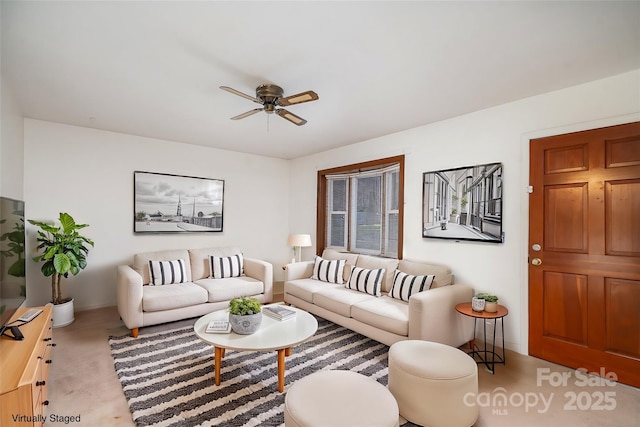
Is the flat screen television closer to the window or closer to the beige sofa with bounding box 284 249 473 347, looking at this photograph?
the beige sofa with bounding box 284 249 473 347

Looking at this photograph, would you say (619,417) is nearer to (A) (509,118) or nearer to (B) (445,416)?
(B) (445,416)

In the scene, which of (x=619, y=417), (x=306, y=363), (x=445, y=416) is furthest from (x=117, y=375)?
(x=619, y=417)

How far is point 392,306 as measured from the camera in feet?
10.2

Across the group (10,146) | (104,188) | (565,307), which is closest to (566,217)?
(565,307)

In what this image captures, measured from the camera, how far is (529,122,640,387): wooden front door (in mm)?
2350

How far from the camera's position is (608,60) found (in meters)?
2.20

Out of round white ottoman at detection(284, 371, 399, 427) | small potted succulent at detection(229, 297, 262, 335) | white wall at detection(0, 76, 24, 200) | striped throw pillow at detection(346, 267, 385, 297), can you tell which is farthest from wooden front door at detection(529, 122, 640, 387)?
white wall at detection(0, 76, 24, 200)

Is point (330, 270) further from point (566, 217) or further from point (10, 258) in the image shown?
point (10, 258)

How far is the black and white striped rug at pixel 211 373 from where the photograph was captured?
1999mm

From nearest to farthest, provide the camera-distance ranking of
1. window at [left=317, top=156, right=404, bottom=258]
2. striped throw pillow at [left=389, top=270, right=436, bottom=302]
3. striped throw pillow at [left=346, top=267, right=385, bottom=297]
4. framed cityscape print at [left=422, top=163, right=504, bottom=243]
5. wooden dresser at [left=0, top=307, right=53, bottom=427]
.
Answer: wooden dresser at [left=0, top=307, right=53, bottom=427] → framed cityscape print at [left=422, top=163, right=504, bottom=243] → striped throw pillow at [left=389, top=270, right=436, bottom=302] → striped throw pillow at [left=346, top=267, right=385, bottom=297] → window at [left=317, top=156, right=404, bottom=258]

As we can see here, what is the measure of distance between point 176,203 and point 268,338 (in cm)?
316

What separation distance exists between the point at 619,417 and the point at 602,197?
1608 millimetres

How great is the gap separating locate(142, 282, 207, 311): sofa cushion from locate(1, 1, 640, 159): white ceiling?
6.80 feet

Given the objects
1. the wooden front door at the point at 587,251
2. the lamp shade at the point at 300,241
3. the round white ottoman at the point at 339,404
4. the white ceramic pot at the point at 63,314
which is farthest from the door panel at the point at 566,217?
the white ceramic pot at the point at 63,314
